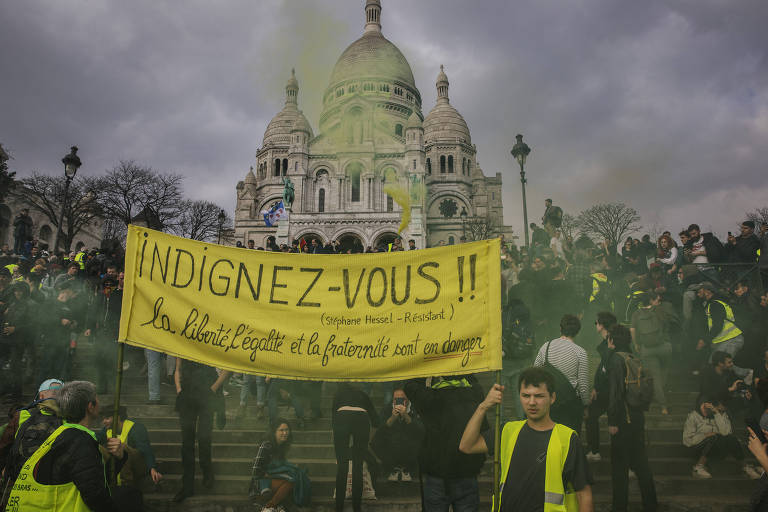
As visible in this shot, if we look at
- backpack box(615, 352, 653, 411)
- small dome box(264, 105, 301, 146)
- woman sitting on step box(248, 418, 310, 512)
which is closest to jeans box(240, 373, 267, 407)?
woman sitting on step box(248, 418, 310, 512)

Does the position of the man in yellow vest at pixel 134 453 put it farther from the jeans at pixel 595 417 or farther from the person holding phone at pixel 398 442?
the jeans at pixel 595 417

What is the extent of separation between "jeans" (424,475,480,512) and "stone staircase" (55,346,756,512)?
6.45ft

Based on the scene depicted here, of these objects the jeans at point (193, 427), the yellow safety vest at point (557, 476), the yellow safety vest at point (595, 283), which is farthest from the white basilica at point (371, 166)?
the yellow safety vest at point (557, 476)

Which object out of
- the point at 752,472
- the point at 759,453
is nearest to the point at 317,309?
the point at 759,453

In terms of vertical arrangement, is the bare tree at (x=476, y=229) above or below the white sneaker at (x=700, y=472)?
above

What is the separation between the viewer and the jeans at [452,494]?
3131 millimetres

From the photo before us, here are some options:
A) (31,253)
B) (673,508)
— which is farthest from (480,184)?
(673,508)

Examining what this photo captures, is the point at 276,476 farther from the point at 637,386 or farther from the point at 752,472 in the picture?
the point at 752,472

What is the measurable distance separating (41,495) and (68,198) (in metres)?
37.9

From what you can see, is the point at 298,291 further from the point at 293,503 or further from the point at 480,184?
the point at 480,184

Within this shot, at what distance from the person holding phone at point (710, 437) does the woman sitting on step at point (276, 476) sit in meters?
4.67

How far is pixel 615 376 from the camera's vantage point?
4.45m

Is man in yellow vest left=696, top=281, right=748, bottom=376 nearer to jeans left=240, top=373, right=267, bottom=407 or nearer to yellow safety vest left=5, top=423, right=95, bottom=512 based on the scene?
jeans left=240, top=373, right=267, bottom=407

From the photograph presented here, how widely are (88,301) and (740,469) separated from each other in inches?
396
